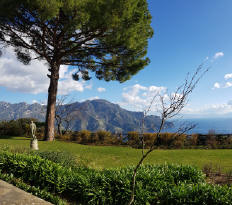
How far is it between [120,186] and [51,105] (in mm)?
11605

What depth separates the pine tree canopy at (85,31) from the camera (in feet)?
35.3

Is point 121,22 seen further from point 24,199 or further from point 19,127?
point 19,127

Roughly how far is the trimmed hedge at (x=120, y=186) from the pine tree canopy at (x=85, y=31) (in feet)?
29.5

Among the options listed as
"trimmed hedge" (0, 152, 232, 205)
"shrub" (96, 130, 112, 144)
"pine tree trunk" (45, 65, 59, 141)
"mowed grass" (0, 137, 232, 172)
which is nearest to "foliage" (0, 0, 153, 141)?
"pine tree trunk" (45, 65, 59, 141)

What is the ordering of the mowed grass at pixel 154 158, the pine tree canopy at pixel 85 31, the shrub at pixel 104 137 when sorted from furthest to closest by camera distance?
the shrub at pixel 104 137
the pine tree canopy at pixel 85 31
the mowed grass at pixel 154 158

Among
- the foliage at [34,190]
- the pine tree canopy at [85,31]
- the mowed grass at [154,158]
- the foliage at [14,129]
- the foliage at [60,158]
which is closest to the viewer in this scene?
the foliage at [34,190]

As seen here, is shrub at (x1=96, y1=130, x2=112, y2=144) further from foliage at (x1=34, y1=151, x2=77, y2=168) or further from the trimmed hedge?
the trimmed hedge

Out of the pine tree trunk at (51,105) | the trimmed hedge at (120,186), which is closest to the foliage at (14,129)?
the pine tree trunk at (51,105)

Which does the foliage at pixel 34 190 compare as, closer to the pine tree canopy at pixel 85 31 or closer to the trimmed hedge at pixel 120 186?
the trimmed hedge at pixel 120 186

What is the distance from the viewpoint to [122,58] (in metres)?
14.2

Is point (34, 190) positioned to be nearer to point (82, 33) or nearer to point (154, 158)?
point (154, 158)

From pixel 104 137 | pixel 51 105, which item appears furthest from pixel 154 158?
pixel 51 105

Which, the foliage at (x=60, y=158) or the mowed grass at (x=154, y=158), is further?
the mowed grass at (x=154, y=158)

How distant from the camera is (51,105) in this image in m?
14.0
